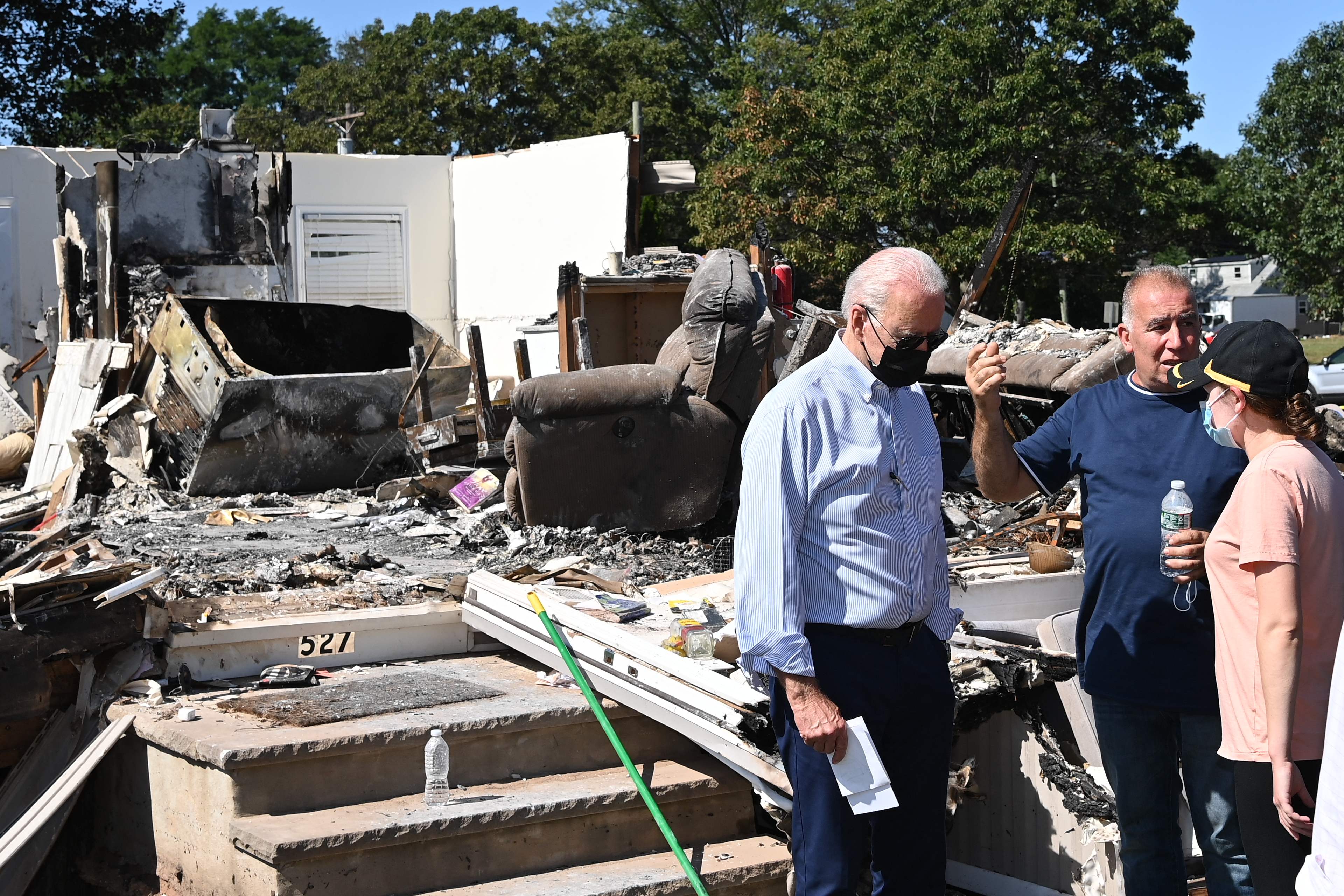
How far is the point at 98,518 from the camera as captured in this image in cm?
845

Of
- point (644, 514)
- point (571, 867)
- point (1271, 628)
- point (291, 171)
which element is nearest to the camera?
point (1271, 628)

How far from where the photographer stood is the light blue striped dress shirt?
109 inches

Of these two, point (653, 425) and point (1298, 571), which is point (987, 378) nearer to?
point (1298, 571)

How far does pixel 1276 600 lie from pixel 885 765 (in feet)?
3.11

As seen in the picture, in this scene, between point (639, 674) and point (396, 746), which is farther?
point (639, 674)

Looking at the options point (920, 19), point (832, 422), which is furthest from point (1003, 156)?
point (832, 422)

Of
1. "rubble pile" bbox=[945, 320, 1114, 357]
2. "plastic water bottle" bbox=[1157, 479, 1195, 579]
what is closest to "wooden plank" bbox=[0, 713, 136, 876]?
"plastic water bottle" bbox=[1157, 479, 1195, 579]

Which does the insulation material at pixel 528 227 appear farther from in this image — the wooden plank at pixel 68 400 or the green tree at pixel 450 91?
the green tree at pixel 450 91

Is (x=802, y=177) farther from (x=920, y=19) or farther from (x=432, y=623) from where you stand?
(x=432, y=623)

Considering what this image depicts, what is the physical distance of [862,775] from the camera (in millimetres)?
2742

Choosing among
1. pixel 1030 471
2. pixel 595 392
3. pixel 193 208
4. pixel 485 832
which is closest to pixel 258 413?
pixel 595 392

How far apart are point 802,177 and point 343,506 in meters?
16.8

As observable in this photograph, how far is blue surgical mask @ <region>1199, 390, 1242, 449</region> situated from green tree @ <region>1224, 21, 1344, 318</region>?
27290mm

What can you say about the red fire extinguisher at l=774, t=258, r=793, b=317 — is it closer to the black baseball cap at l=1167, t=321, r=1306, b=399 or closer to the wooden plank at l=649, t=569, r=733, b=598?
the wooden plank at l=649, t=569, r=733, b=598
